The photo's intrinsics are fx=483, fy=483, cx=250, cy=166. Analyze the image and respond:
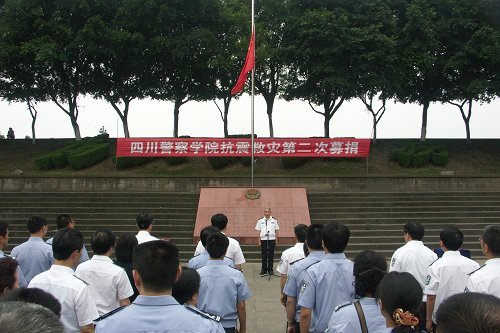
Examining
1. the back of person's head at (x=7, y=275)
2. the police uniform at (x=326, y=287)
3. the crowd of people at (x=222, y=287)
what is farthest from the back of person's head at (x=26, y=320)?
the police uniform at (x=326, y=287)

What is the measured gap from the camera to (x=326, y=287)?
136 inches

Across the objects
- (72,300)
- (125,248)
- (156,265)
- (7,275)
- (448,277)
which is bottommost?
(448,277)

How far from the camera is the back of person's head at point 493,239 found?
367 centimetres

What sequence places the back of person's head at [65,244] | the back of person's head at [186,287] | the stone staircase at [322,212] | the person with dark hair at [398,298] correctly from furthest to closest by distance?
the stone staircase at [322,212] → the back of person's head at [65,244] → the back of person's head at [186,287] → the person with dark hair at [398,298]

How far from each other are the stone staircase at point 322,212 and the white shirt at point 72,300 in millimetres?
8912

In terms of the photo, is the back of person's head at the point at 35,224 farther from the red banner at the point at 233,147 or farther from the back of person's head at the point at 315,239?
the red banner at the point at 233,147

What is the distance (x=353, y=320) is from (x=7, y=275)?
1983 millimetres

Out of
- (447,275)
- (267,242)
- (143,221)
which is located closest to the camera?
(447,275)

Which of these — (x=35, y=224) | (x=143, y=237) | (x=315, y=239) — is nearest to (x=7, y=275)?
(x=35, y=224)

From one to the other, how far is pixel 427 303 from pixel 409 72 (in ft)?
59.4

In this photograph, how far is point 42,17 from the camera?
2023 cm

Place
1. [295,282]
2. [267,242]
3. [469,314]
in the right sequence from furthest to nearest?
[267,242], [295,282], [469,314]

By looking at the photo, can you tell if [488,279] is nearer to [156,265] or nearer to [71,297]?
[156,265]

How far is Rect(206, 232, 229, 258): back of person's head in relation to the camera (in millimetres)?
3781
